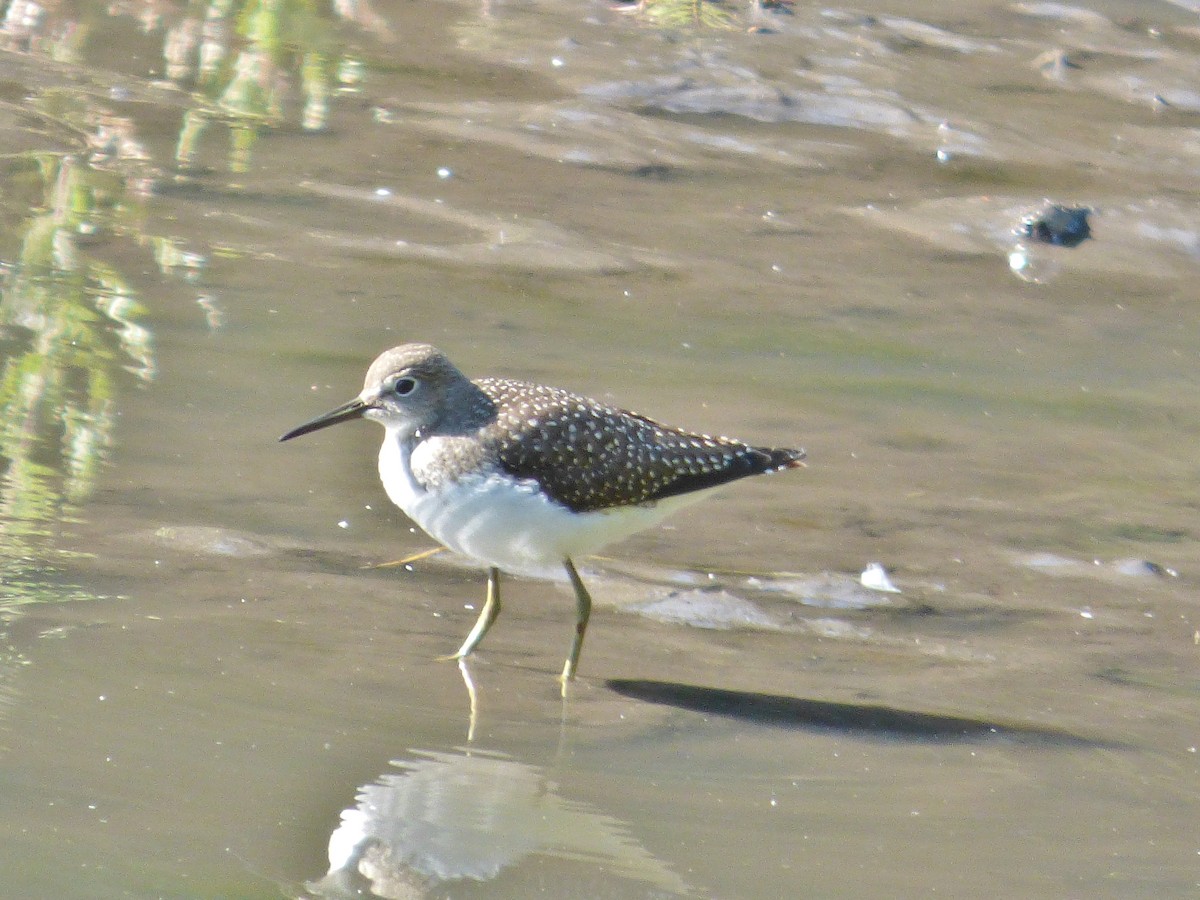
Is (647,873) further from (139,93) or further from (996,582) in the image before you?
(139,93)

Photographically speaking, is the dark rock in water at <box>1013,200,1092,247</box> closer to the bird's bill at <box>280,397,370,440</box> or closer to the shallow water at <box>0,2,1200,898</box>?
the shallow water at <box>0,2,1200,898</box>

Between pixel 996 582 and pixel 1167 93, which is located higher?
pixel 1167 93

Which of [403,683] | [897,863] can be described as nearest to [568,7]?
[403,683]

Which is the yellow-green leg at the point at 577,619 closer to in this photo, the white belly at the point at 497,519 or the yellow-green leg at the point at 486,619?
the white belly at the point at 497,519

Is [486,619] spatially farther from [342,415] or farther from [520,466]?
[342,415]

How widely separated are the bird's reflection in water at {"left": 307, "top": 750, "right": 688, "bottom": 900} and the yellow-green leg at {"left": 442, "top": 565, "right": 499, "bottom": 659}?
683 mm

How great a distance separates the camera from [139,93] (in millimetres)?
9664

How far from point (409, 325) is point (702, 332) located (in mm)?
1409

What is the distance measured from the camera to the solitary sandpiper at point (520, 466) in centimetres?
510

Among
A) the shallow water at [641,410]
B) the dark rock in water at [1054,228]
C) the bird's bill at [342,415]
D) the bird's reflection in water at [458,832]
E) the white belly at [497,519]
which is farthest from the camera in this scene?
the dark rock in water at [1054,228]

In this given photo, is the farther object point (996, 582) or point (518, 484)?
point (996, 582)

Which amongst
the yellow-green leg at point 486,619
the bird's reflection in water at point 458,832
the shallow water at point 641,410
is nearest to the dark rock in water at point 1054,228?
the shallow water at point 641,410

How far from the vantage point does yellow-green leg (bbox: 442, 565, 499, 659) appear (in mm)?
5145

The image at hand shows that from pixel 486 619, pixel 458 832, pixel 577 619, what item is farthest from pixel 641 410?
pixel 458 832
